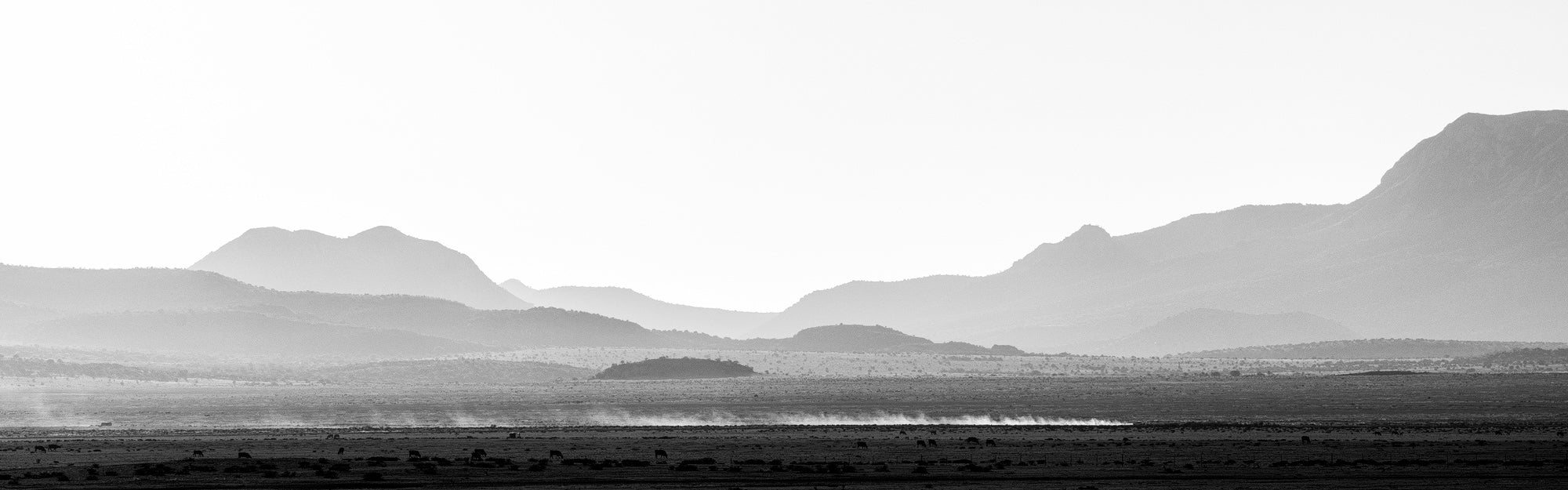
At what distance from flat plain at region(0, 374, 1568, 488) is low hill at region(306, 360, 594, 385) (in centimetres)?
4359

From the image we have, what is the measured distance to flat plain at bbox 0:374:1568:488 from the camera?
33.1 metres

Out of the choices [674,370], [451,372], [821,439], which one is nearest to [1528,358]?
[674,370]

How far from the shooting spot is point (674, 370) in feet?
427

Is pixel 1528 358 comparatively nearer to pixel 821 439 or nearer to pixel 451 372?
pixel 451 372

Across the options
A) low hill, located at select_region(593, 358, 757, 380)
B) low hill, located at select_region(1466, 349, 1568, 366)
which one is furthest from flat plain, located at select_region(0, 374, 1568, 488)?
low hill, located at select_region(1466, 349, 1568, 366)

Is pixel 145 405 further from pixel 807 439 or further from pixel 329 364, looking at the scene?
pixel 329 364

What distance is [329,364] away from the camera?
541 feet

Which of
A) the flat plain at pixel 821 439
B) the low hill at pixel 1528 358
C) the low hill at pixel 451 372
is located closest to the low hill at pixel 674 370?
the low hill at pixel 451 372

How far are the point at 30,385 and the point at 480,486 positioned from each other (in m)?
94.0

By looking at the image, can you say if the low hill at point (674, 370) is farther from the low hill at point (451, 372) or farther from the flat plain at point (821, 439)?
the flat plain at point (821, 439)

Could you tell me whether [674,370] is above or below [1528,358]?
below

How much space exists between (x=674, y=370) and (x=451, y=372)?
23.6 meters

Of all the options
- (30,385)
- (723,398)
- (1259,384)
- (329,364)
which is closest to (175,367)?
(329,364)

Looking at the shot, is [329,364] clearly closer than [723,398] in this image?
No
